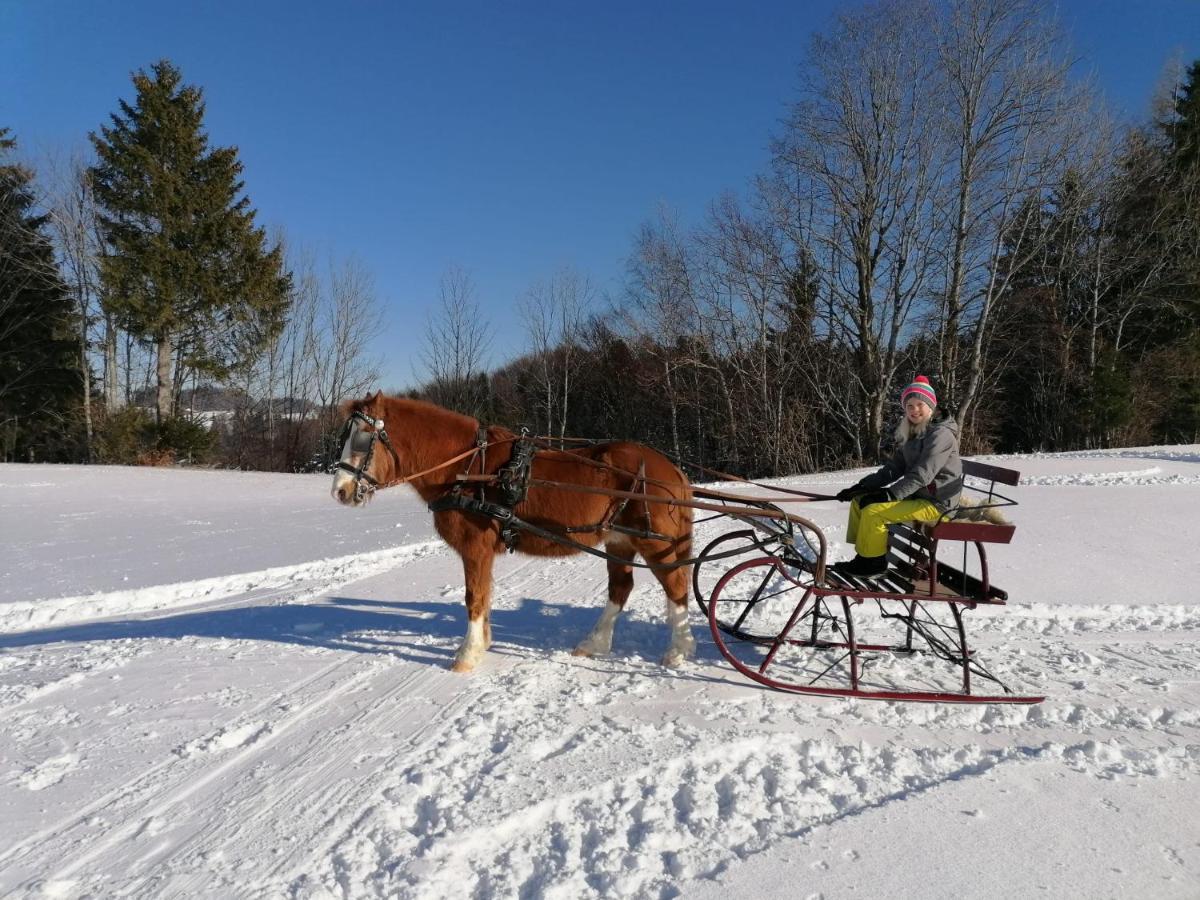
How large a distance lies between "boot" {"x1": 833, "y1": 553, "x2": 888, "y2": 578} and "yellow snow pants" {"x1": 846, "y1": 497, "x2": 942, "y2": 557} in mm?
45

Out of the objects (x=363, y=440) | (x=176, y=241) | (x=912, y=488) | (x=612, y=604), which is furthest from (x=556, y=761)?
(x=176, y=241)

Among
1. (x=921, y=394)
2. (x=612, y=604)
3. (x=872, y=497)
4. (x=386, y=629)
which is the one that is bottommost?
(x=386, y=629)

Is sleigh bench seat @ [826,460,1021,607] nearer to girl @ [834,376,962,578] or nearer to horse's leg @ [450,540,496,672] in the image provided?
girl @ [834,376,962,578]

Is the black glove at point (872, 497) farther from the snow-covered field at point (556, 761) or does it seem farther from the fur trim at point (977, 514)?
the snow-covered field at point (556, 761)

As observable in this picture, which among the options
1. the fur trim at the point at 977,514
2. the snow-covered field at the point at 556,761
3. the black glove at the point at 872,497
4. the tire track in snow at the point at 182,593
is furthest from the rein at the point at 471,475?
the tire track in snow at the point at 182,593

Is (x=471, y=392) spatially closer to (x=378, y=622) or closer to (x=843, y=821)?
(x=378, y=622)

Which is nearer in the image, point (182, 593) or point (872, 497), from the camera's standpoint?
point (872, 497)

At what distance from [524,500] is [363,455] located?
1.05m

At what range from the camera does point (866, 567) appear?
3.89m

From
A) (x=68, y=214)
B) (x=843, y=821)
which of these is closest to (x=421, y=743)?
(x=843, y=821)

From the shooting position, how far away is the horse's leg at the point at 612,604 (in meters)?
4.25

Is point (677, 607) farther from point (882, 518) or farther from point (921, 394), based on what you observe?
point (921, 394)

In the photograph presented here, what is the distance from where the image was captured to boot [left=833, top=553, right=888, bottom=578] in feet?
12.6

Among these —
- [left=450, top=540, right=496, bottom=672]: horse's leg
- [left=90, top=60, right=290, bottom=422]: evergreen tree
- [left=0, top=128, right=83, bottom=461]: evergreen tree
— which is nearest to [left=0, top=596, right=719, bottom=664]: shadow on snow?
[left=450, top=540, right=496, bottom=672]: horse's leg
